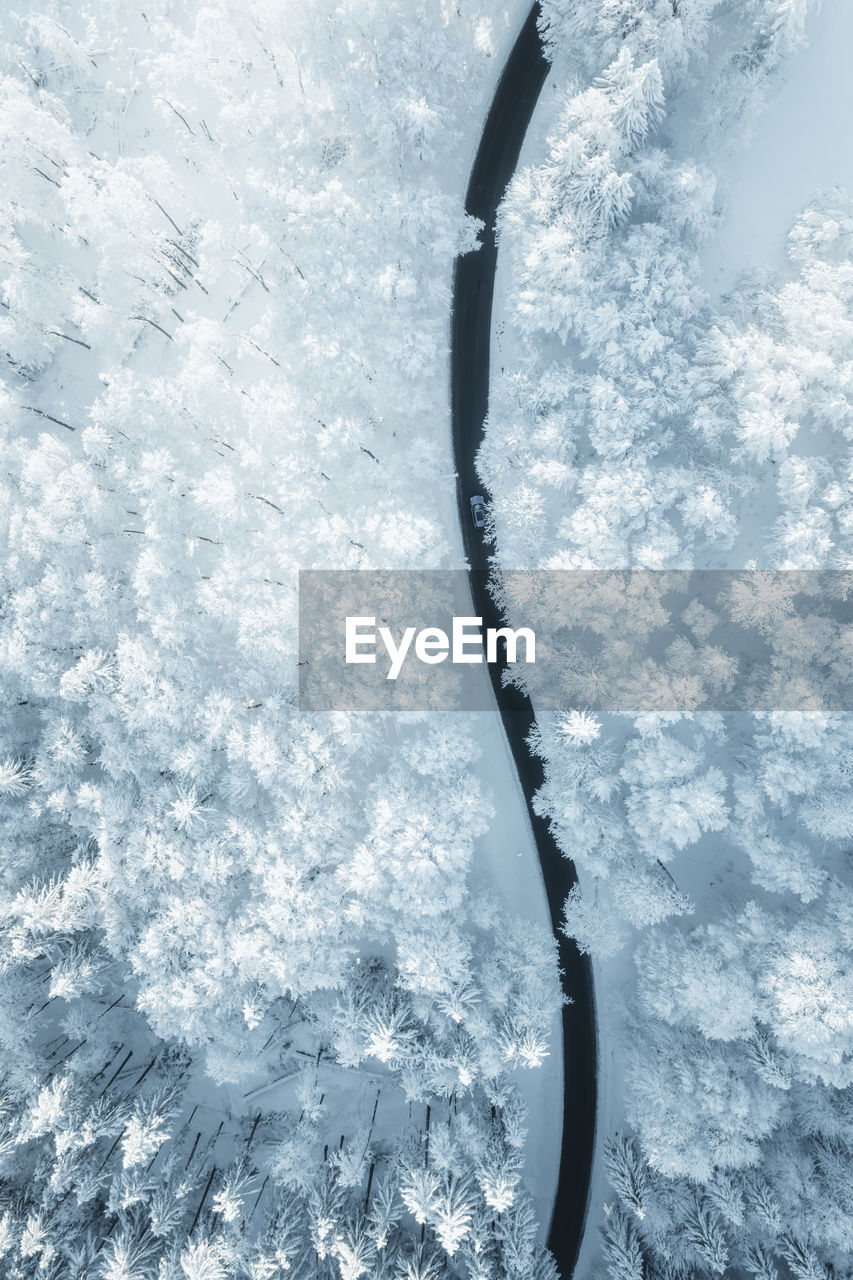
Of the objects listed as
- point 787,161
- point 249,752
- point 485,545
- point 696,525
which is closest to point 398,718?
point 249,752

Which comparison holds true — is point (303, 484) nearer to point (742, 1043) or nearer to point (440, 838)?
point (440, 838)

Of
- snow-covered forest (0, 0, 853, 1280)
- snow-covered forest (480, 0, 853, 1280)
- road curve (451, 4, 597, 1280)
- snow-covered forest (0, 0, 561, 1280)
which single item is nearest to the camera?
snow-covered forest (480, 0, 853, 1280)

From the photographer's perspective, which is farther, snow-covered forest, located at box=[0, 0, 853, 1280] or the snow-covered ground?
the snow-covered ground

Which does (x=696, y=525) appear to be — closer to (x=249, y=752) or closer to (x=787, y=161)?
(x=787, y=161)

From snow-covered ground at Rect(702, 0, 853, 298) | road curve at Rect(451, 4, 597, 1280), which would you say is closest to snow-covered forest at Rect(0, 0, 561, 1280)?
road curve at Rect(451, 4, 597, 1280)

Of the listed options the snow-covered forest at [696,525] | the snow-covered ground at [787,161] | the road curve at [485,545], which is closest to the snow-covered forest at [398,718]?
the snow-covered forest at [696,525]

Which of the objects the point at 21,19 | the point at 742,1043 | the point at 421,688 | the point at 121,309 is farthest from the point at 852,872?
the point at 21,19

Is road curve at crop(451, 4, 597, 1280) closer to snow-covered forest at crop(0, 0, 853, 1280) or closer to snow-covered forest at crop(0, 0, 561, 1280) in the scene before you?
snow-covered forest at crop(0, 0, 853, 1280)
